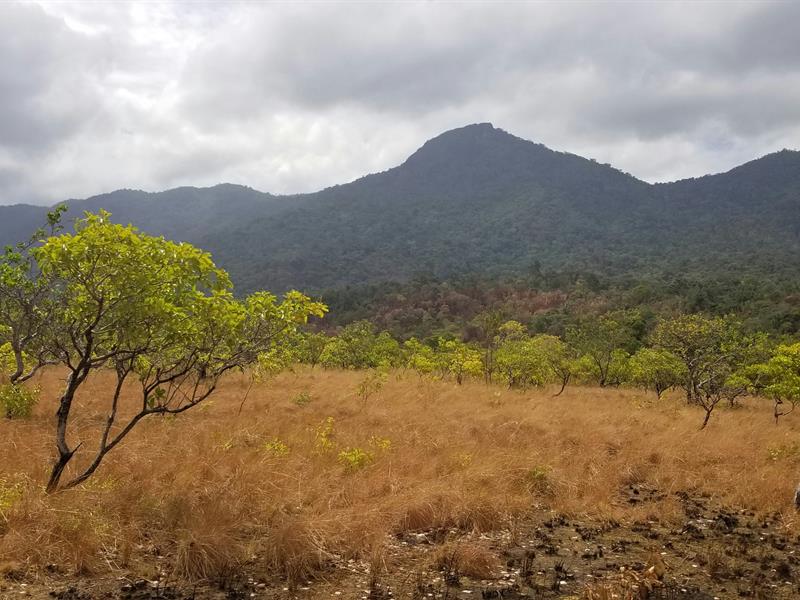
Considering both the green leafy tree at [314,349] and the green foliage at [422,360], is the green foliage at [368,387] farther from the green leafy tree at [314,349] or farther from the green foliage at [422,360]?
the green leafy tree at [314,349]

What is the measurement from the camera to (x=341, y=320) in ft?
267

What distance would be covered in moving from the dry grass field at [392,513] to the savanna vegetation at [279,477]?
0.12 ft

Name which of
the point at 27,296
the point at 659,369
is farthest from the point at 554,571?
the point at 659,369

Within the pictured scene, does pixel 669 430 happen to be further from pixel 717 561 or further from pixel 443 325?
pixel 443 325

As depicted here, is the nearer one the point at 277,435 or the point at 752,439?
the point at 277,435

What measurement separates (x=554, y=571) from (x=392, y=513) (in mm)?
2349

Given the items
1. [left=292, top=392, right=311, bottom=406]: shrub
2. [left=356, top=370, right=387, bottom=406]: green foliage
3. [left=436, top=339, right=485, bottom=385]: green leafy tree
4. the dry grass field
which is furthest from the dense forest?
the dry grass field

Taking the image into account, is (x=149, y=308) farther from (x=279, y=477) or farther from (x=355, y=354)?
(x=355, y=354)

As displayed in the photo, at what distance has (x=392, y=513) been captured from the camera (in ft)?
25.3

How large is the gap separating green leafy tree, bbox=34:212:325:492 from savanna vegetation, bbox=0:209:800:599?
0.10 feet

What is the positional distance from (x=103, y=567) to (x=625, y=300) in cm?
7845

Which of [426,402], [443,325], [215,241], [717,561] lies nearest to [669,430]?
[426,402]

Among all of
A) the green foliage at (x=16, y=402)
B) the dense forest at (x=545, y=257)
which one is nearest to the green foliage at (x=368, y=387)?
the green foliage at (x=16, y=402)

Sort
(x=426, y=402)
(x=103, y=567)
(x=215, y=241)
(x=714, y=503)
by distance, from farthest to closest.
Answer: (x=215, y=241) < (x=426, y=402) < (x=714, y=503) < (x=103, y=567)
